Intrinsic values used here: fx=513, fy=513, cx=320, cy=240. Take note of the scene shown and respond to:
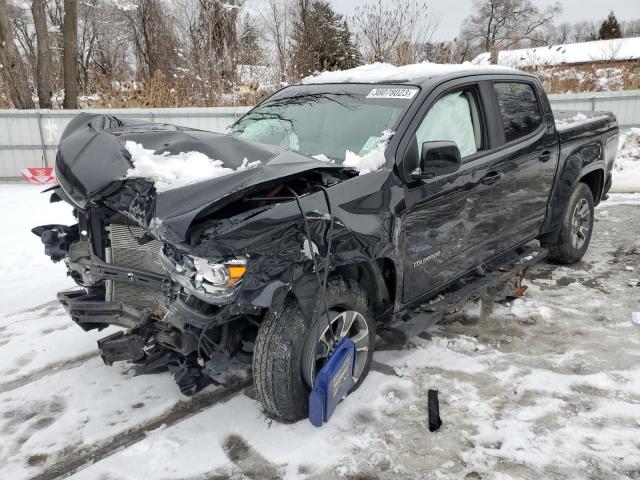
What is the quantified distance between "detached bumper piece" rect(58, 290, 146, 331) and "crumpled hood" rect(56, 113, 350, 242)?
2.01ft

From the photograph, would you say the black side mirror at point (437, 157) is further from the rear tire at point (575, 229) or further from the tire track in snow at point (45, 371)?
the tire track in snow at point (45, 371)

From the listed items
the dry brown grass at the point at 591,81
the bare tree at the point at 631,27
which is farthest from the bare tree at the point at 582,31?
the dry brown grass at the point at 591,81

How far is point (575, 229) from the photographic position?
212 inches

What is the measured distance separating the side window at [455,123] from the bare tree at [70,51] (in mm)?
13784

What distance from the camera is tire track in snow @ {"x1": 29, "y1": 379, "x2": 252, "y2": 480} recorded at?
8.63 feet

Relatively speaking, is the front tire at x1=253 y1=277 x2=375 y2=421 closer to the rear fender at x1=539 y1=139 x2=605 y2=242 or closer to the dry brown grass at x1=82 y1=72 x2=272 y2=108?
the rear fender at x1=539 y1=139 x2=605 y2=242

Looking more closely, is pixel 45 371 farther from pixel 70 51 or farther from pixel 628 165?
pixel 70 51

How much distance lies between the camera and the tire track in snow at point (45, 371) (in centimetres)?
340

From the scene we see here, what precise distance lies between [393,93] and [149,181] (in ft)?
6.03

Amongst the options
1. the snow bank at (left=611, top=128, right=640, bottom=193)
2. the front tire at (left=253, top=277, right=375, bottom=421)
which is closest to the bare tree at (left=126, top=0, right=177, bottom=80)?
the snow bank at (left=611, top=128, right=640, bottom=193)

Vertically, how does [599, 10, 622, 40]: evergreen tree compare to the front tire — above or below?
above

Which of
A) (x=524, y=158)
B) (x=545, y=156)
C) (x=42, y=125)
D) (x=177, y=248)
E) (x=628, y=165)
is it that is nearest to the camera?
(x=177, y=248)

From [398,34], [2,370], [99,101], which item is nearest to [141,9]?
[99,101]

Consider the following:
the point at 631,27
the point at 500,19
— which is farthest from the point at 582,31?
the point at 500,19
